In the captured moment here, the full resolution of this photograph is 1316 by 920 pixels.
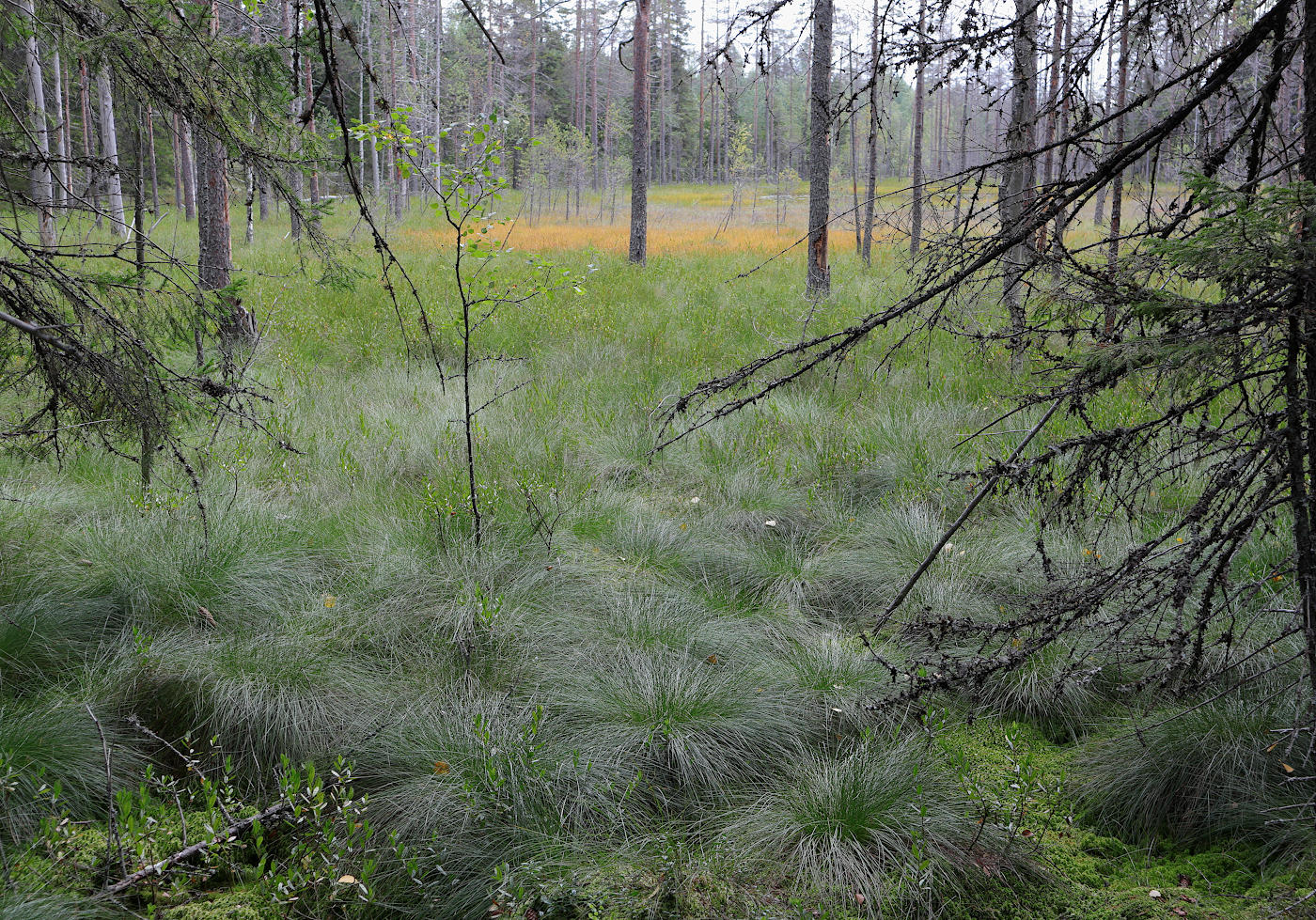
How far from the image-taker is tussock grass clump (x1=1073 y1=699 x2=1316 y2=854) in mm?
2705

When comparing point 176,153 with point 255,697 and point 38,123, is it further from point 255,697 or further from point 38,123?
point 255,697

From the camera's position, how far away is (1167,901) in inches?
100

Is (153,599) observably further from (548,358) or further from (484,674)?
(548,358)

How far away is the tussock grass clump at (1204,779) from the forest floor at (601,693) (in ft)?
0.04

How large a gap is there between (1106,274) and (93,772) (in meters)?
3.74

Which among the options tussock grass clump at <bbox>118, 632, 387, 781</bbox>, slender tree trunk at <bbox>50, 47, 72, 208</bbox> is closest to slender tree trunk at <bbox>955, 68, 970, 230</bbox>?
tussock grass clump at <bbox>118, 632, 387, 781</bbox>

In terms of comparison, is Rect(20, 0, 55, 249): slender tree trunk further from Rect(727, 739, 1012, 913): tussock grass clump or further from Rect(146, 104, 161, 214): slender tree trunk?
Rect(727, 739, 1012, 913): tussock grass clump

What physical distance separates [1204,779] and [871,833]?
48.5 inches

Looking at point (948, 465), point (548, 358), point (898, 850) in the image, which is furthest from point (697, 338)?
point (898, 850)

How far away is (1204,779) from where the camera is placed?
2.84m

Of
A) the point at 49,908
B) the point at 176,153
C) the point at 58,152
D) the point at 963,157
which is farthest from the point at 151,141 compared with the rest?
the point at 176,153

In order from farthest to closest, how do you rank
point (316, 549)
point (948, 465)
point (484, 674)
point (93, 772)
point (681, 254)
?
1. point (681, 254)
2. point (948, 465)
3. point (316, 549)
4. point (484, 674)
5. point (93, 772)

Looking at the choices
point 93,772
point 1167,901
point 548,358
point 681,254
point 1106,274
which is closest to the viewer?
point 1106,274

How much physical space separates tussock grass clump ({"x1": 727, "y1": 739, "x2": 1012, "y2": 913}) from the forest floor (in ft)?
0.04
